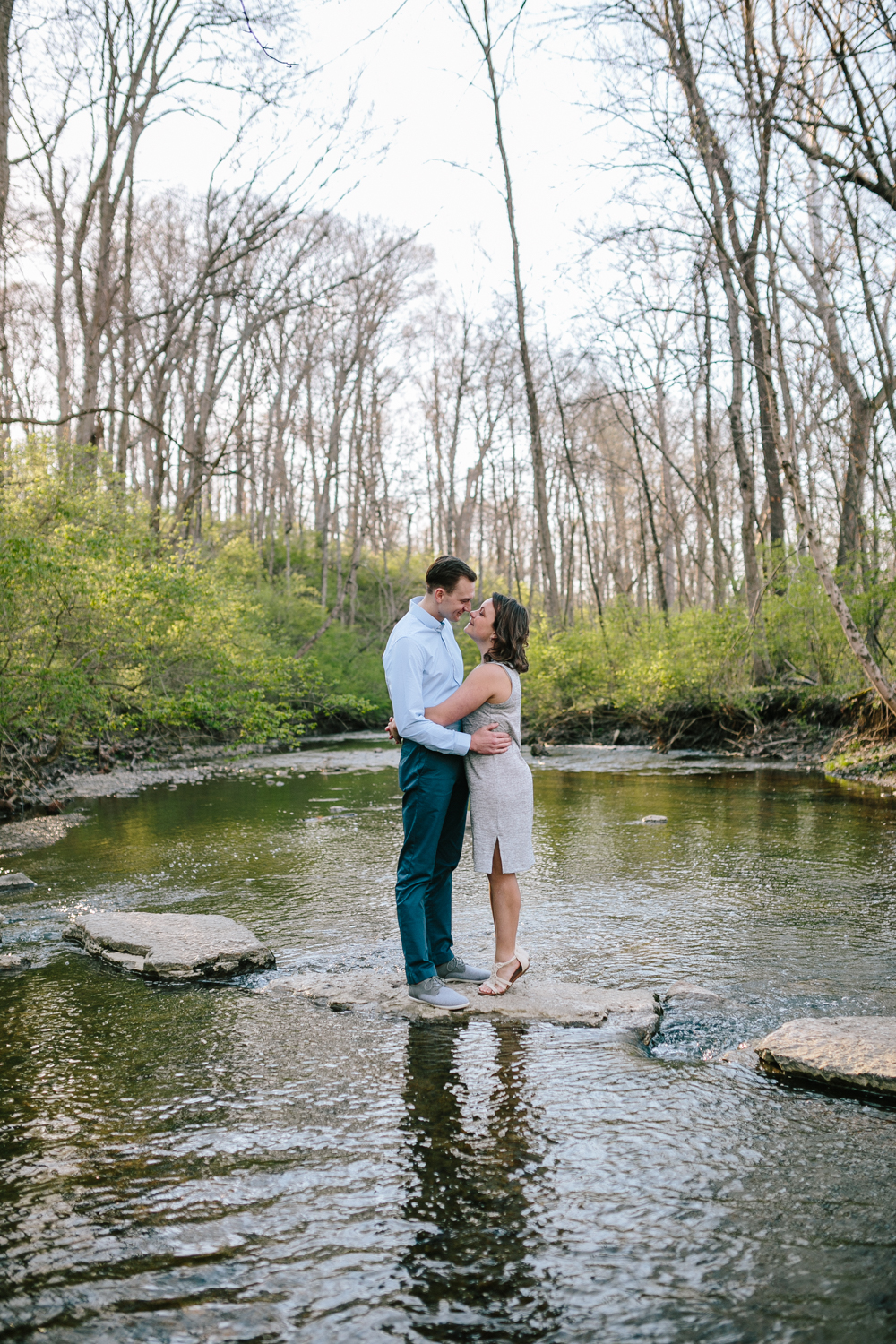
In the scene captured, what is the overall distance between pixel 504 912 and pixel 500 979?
1.04 feet

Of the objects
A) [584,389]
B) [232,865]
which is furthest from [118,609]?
[584,389]

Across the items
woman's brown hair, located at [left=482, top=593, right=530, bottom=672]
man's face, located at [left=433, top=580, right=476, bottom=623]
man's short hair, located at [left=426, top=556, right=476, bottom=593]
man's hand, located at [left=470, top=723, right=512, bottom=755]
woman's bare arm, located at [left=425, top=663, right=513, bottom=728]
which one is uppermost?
man's short hair, located at [left=426, top=556, right=476, bottom=593]

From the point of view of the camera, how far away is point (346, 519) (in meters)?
40.9

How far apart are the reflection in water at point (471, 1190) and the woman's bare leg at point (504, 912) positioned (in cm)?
53

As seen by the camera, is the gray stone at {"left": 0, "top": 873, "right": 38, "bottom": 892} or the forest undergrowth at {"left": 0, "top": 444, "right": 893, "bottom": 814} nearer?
the gray stone at {"left": 0, "top": 873, "right": 38, "bottom": 892}

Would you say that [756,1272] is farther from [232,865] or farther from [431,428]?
[431,428]

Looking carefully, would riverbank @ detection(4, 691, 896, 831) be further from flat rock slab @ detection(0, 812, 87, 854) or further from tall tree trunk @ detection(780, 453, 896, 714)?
tall tree trunk @ detection(780, 453, 896, 714)

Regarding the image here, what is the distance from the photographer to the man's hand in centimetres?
444

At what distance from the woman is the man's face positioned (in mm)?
85

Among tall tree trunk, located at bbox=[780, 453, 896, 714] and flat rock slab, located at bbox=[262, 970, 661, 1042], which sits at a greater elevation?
tall tree trunk, located at bbox=[780, 453, 896, 714]

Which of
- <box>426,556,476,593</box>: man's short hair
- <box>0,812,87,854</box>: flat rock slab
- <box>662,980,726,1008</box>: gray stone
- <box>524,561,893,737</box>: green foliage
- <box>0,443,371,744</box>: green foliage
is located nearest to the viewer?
<box>662,980,726,1008</box>: gray stone

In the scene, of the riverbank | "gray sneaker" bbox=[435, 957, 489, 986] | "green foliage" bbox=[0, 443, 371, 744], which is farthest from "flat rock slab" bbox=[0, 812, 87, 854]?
"gray sneaker" bbox=[435, 957, 489, 986]

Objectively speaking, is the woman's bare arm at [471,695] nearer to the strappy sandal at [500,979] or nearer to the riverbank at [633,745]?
the strappy sandal at [500,979]

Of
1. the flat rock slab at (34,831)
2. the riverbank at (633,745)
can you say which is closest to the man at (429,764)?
the flat rock slab at (34,831)
